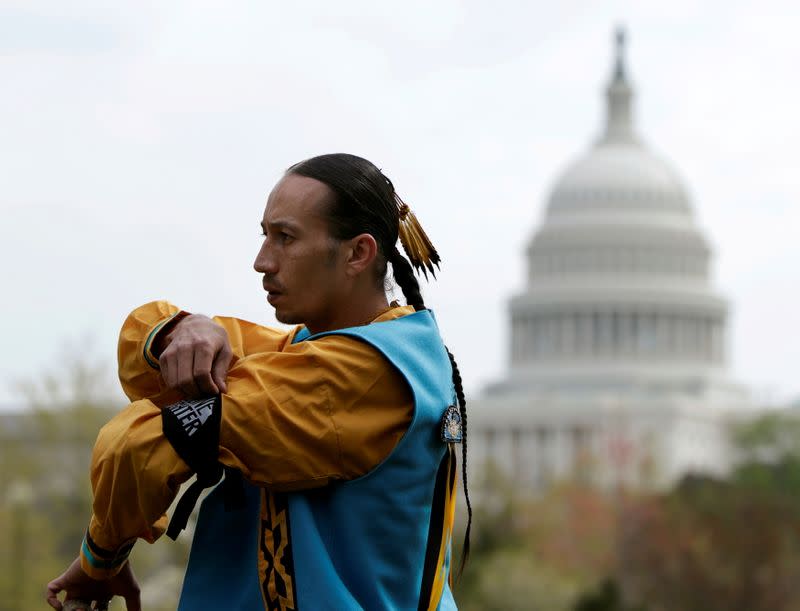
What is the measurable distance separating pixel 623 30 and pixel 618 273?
792 inches

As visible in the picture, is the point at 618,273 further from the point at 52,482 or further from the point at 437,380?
the point at 437,380

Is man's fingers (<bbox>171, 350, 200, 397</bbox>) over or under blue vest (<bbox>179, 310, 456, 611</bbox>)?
over

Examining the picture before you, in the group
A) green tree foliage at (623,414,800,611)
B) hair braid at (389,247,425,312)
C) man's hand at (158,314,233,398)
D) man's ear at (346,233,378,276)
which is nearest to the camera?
man's hand at (158,314,233,398)

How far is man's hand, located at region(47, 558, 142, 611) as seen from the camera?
4668 mm

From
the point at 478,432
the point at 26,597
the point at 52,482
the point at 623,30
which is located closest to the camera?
the point at 26,597

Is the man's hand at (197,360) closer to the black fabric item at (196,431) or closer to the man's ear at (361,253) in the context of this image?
the black fabric item at (196,431)

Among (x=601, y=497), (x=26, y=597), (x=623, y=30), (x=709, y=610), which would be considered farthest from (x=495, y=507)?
(x=623, y=30)

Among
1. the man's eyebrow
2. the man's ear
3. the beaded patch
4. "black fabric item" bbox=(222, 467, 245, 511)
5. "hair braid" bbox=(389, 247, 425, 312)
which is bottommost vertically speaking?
"black fabric item" bbox=(222, 467, 245, 511)

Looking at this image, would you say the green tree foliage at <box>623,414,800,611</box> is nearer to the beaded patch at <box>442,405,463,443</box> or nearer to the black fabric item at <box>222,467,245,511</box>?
the beaded patch at <box>442,405,463,443</box>

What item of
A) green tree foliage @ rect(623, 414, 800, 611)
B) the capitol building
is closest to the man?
green tree foliage @ rect(623, 414, 800, 611)

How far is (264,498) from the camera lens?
4.57 m

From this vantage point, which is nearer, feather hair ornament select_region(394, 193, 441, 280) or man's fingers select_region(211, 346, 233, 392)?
man's fingers select_region(211, 346, 233, 392)

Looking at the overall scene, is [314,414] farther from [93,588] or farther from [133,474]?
[93,588]

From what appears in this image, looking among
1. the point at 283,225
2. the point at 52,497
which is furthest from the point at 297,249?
the point at 52,497
